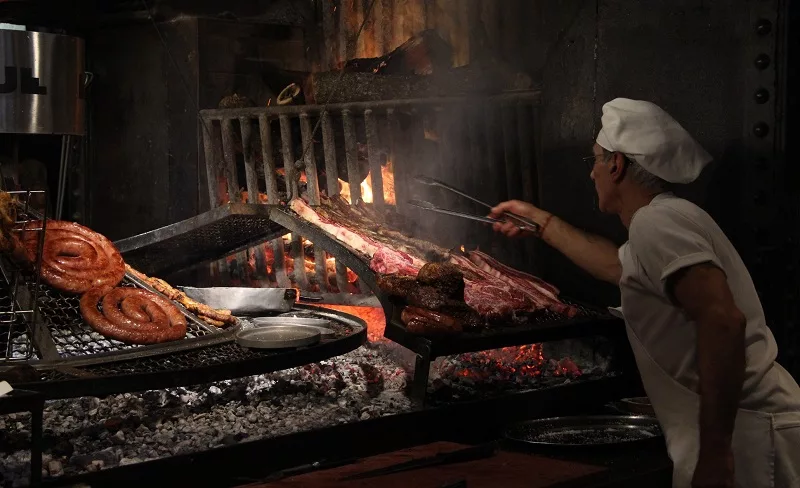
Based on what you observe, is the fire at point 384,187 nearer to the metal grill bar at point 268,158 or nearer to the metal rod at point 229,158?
the metal grill bar at point 268,158

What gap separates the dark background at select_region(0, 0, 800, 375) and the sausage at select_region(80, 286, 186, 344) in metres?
3.02

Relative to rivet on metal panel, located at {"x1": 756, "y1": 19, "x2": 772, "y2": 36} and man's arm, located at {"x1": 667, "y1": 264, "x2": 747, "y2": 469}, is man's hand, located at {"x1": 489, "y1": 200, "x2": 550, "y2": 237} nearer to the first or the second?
rivet on metal panel, located at {"x1": 756, "y1": 19, "x2": 772, "y2": 36}

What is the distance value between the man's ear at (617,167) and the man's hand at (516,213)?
197 centimetres

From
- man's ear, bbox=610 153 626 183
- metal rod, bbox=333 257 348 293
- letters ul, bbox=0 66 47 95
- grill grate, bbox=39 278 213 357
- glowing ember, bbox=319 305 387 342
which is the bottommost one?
glowing ember, bbox=319 305 387 342

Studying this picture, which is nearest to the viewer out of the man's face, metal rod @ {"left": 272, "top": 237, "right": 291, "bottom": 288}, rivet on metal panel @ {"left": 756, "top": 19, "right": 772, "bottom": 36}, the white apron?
the white apron

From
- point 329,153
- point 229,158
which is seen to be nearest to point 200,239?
point 329,153

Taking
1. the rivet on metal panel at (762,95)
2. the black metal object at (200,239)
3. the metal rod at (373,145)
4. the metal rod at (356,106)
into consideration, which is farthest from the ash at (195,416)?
the rivet on metal panel at (762,95)

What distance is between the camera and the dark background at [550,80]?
5574mm

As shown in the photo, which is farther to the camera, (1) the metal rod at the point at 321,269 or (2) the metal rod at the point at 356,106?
(1) the metal rod at the point at 321,269

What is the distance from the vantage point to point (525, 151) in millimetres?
7379

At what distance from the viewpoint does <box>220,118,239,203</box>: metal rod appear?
9773 millimetres

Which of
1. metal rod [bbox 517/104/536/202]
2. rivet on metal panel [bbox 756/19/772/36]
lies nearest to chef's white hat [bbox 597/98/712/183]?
rivet on metal panel [bbox 756/19/772/36]

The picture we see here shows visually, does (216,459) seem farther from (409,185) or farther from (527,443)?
(409,185)

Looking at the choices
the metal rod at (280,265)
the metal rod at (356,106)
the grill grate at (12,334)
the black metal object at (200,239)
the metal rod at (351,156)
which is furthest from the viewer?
the metal rod at (280,265)
